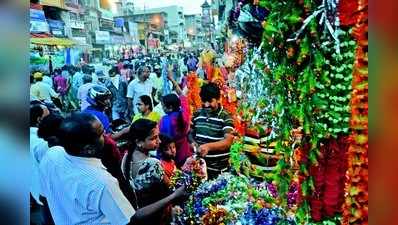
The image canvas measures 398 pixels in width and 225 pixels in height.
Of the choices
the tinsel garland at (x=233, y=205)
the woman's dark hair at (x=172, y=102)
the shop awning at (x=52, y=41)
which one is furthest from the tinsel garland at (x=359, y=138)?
the shop awning at (x=52, y=41)

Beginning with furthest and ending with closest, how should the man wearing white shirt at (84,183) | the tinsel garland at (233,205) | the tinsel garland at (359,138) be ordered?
the man wearing white shirt at (84,183) → the tinsel garland at (233,205) → the tinsel garland at (359,138)

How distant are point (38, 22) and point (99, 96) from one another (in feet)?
1.55

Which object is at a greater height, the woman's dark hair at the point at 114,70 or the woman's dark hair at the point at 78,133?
the woman's dark hair at the point at 114,70

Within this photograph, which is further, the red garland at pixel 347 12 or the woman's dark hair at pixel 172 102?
the woman's dark hair at pixel 172 102

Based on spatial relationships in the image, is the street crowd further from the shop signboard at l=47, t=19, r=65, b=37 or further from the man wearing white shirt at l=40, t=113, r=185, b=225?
the shop signboard at l=47, t=19, r=65, b=37

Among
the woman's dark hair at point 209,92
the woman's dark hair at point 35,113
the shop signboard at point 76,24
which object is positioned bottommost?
the woman's dark hair at point 35,113

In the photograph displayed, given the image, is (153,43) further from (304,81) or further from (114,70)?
(304,81)

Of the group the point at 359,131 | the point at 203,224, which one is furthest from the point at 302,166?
the point at 203,224

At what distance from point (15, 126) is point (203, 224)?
1.06 meters

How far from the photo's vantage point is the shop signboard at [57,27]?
273 cm

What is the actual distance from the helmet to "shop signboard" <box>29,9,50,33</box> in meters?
0.37

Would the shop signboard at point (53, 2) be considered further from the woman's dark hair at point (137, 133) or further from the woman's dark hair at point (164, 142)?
the woman's dark hair at point (164, 142)

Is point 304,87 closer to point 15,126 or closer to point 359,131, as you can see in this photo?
point 359,131

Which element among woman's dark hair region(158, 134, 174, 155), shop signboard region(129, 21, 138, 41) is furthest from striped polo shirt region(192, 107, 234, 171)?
shop signboard region(129, 21, 138, 41)
